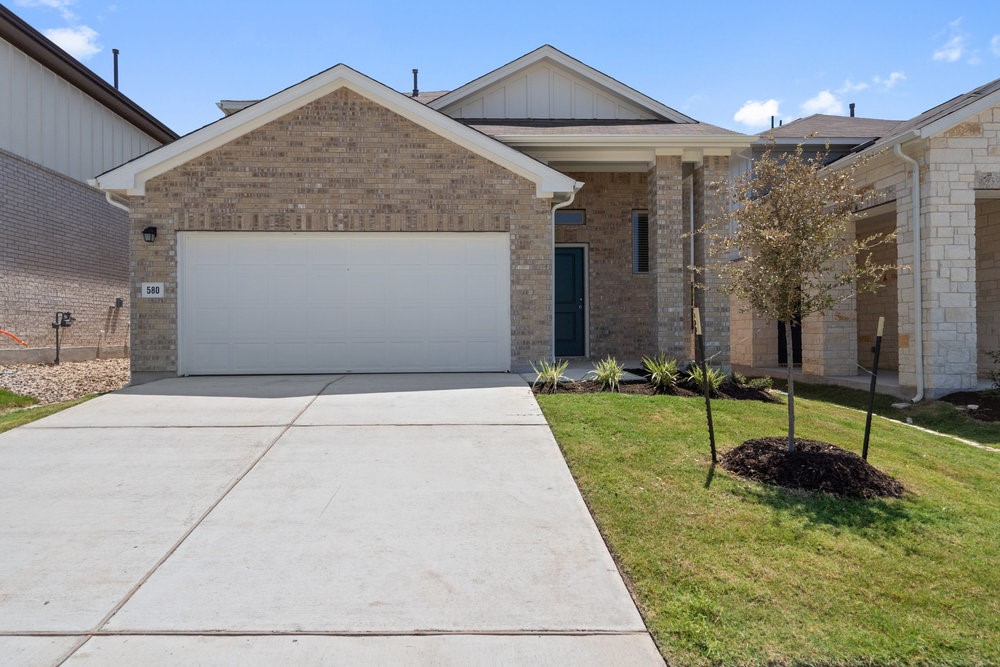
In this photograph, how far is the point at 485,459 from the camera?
5754 mm

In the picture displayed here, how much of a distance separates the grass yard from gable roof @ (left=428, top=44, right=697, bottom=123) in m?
8.68

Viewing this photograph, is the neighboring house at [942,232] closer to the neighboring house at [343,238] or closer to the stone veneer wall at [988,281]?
the stone veneer wall at [988,281]

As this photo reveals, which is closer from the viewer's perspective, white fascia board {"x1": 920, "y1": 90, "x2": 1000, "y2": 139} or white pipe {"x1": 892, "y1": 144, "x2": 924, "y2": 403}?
white fascia board {"x1": 920, "y1": 90, "x2": 1000, "y2": 139}

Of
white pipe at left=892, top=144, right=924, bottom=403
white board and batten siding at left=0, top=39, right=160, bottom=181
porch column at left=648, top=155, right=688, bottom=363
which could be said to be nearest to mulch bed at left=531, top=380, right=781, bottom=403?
porch column at left=648, top=155, right=688, bottom=363

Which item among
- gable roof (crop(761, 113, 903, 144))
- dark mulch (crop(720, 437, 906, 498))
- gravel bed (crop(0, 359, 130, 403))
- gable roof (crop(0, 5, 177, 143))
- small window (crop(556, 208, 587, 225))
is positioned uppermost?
gable roof (crop(0, 5, 177, 143))

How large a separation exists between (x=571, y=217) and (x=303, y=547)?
10405mm

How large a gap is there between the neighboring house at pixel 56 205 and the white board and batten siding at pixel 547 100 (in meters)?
8.69

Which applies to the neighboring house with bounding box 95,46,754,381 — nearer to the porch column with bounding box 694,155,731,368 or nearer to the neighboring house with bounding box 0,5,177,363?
the porch column with bounding box 694,155,731,368

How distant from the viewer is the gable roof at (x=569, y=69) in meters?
13.2

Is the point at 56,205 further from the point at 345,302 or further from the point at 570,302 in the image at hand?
the point at 570,302

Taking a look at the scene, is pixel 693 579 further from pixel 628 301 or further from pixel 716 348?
pixel 628 301

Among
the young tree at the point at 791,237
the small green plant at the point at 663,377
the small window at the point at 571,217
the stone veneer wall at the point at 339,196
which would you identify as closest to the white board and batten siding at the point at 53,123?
the stone veneer wall at the point at 339,196

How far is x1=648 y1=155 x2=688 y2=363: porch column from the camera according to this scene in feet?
37.7

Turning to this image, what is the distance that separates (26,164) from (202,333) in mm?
6940
